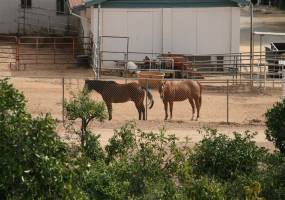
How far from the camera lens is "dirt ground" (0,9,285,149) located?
23141 mm

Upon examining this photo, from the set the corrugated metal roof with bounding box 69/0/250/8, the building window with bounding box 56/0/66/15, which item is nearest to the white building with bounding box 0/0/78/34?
the building window with bounding box 56/0/66/15

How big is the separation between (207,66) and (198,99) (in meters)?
9.95

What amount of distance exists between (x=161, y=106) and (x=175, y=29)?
937cm

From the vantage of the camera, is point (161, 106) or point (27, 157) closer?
point (27, 157)

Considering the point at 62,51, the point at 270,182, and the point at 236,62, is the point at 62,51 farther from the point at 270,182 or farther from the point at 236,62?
the point at 270,182

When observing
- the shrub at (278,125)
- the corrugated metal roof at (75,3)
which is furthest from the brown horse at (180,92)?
the corrugated metal roof at (75,3)

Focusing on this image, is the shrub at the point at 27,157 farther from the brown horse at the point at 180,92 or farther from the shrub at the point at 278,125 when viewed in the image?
the brown horse at the point at 180,92

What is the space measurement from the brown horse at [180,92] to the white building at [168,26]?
1065 centimetres

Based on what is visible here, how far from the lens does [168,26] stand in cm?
3588

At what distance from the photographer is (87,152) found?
53.5 ft

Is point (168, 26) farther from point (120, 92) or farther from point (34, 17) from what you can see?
point (34, 17)

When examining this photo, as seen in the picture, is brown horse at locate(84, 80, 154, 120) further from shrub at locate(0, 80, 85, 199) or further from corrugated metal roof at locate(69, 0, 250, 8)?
shrub at locate(0, 80, 85, 199)

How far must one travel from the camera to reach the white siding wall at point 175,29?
3550cm

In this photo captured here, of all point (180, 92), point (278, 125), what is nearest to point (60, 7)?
point (180, 92)
